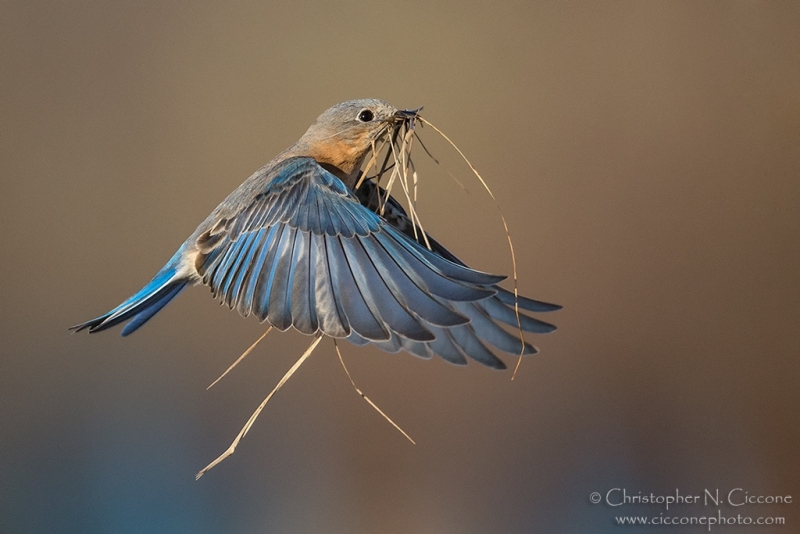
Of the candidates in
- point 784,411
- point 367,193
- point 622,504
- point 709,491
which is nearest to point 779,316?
point 784,411

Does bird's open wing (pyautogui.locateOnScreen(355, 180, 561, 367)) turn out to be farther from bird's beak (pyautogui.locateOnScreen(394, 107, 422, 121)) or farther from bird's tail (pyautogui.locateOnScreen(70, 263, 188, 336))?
bird's tail (pyautogui.locateOnScreen(70, 263, 188, 336))

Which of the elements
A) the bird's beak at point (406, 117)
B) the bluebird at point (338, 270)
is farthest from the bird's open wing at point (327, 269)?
the bird's beak at point (406, 117)

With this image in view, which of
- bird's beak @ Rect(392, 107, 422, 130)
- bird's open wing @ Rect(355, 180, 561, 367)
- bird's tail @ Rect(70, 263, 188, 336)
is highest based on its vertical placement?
bird's beak @ Rect(392, 107, 422, 130)

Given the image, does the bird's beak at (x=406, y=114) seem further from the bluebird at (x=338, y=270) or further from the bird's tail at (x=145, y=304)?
the bird's tail at (x=145, y=304)

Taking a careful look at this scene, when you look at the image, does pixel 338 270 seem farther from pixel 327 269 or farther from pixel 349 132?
pixel 349 132

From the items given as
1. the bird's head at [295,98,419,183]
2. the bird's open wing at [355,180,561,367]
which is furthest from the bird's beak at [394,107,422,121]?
the bird's open wing at [355,180,561,367]

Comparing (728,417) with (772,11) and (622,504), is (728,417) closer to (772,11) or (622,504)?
(622,504)

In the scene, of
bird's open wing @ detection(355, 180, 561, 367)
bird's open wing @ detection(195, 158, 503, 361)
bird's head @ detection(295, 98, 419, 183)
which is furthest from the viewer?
bird's head @ detection(295, 98, 419, 183)

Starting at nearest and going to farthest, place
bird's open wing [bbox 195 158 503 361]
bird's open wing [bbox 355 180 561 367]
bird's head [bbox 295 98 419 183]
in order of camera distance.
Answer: bird's open wing [bbox 195 158 503 361], bird's open wing [bbox 355 180 561 367], bird's head [bbox 295 98 419 183]
